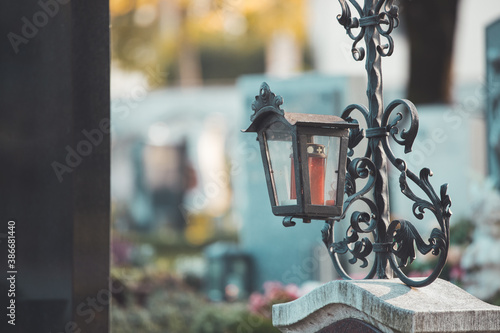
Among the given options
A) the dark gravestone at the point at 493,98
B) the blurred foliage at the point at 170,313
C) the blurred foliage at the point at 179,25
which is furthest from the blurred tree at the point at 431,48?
the blurred foliage at the point at 179,25

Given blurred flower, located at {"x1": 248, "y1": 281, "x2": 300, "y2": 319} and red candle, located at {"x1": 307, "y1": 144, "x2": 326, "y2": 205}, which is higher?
red candle, located at {"x1": 307, "y1": 144, "x2": 326, "y2": 205}

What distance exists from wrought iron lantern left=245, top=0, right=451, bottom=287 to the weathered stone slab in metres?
0.10

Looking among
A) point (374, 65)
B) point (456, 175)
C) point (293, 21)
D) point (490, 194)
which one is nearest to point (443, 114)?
point (456, 175)

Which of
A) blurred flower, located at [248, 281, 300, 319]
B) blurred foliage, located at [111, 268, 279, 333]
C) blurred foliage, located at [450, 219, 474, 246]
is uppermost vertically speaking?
blurred foliage, located at [450, 219, 474, 246]

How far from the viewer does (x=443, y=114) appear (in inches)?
430

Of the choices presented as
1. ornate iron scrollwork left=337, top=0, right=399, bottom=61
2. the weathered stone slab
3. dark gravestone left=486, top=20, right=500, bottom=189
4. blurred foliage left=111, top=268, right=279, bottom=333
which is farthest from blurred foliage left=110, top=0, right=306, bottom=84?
the weathered stone slab

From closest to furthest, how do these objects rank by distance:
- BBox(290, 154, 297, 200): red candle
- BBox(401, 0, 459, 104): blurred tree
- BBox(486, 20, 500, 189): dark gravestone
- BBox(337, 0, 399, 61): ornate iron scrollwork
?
BBox(290, 154, 297, 200): red candle
BBox(337, 0, 399, 61): ornate iron scrollwork
BBox(486, 20, 500, 189): dark gravestone
BBox(401, 0, 459, 104): blurred tree

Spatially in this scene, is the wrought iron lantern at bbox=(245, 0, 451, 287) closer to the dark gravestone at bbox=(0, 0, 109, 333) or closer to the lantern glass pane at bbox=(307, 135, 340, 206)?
the lantern glass pane at bbox=(307, 135, 340, 206)

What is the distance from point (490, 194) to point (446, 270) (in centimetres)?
116

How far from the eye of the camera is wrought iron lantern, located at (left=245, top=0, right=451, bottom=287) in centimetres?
294

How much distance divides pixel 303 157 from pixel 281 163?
15cm

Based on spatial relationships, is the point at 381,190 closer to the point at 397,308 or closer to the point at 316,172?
the point at 316,172

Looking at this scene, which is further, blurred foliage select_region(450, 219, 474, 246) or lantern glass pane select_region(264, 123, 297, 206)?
blurred foliage select_region(450, 219, 474, 246)

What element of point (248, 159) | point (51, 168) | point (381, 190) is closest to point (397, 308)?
point (381, 190)
